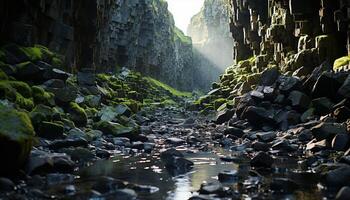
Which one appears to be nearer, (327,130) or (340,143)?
(340,143)

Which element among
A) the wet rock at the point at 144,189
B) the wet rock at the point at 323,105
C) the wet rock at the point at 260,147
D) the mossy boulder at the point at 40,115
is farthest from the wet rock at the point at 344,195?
the wet rock at the point at 323,105

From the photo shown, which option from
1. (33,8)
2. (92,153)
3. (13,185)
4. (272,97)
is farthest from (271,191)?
(33,8)

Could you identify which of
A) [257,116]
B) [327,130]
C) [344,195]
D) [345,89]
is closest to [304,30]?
[257,116]

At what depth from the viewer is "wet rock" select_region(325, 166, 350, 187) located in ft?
44.6

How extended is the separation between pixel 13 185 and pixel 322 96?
25.5 meters

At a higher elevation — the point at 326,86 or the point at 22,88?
the point at 326,86

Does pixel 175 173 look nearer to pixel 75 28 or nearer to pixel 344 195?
pixel 344 195

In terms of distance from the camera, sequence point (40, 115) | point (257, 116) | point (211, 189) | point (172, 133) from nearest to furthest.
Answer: point (211, 189) < point (40, 115) < point (257, 116) < point (172, 133)

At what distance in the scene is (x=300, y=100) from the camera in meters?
34.2

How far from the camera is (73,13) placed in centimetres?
5347

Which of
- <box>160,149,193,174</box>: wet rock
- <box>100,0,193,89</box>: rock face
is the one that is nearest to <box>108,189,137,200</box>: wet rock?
<box>160,149,193,174</box>: wet rock

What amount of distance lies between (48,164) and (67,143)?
6.11 meters

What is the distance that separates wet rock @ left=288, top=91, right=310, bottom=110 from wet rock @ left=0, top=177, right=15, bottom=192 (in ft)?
84.3

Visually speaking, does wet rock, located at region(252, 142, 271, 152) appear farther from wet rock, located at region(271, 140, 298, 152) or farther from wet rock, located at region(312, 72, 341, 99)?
wet rock, located at region(312, 72, 341, 99)
